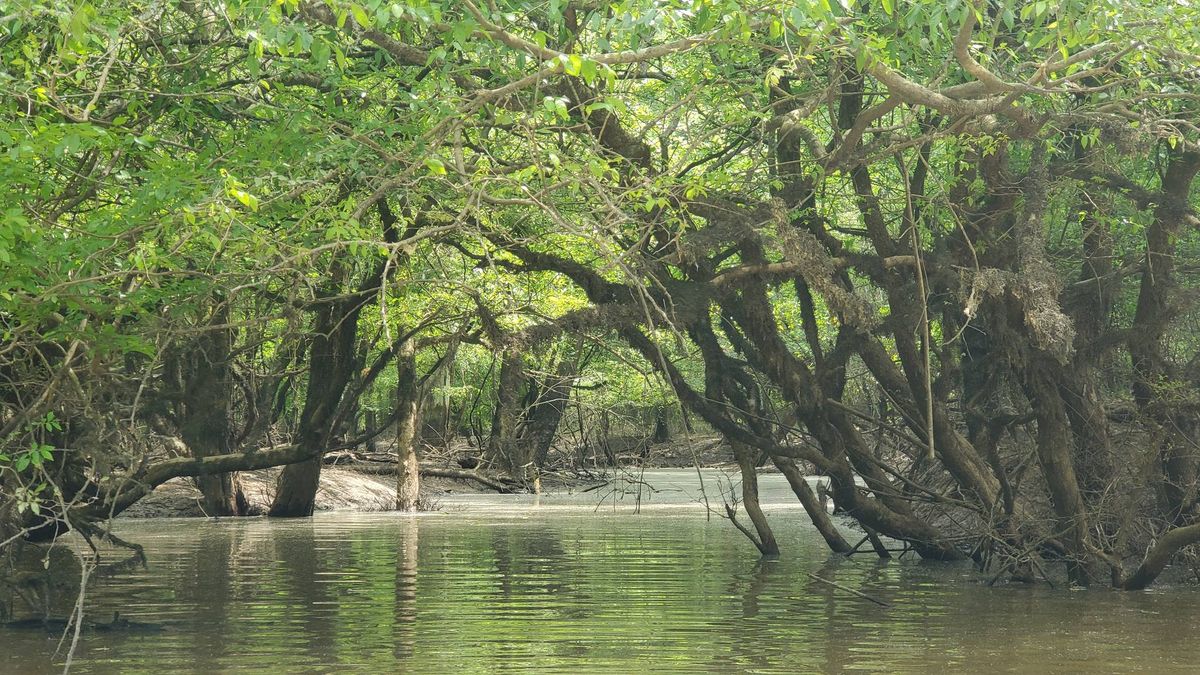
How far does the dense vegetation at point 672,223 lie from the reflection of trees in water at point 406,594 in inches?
68.9

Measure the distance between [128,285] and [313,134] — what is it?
72.6 inches

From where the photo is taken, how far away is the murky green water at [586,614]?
9766mm

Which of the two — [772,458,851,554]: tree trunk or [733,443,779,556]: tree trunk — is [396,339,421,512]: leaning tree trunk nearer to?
[733,443,779,556]: tree trunk

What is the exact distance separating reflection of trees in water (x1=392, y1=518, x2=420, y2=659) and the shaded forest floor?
310 centimetres

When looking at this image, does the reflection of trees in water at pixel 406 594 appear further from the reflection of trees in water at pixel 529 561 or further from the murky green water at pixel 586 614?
the reflection of trees in water at pixel 529 561

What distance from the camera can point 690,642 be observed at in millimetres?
10523

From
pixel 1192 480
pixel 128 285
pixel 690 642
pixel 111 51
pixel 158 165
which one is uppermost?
pixel 111 51

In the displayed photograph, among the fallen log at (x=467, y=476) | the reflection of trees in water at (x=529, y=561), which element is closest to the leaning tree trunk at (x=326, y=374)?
the reflection of trees in water at (x=529, y=561)

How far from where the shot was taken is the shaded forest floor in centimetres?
2592

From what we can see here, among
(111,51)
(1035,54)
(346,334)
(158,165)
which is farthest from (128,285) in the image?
(1035,54)

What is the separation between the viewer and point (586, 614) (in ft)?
39.8

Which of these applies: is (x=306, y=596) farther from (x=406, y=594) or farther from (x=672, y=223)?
(x=672, y=223)

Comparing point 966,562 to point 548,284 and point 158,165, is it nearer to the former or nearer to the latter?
point 548,284

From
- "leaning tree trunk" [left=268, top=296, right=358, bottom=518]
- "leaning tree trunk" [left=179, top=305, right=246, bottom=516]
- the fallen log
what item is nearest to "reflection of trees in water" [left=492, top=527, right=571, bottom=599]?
"leaning tree trunk" [left=268, top=296, right=358, bottom=518]
